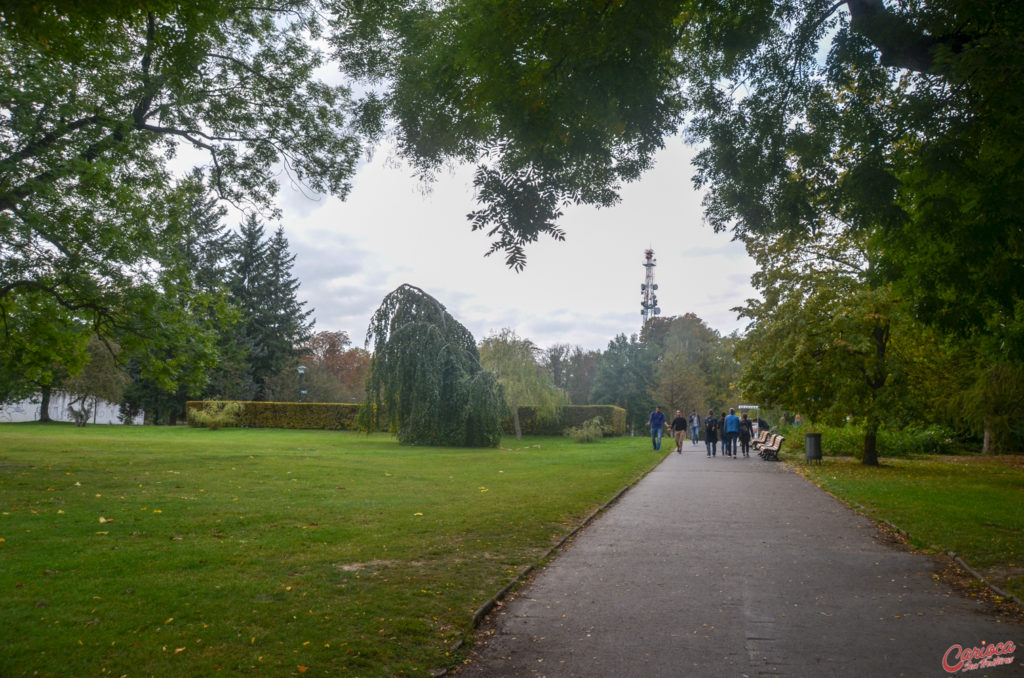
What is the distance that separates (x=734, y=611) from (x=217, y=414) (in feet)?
125

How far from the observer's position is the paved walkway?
432 centimetres

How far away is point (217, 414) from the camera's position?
38.8 meters

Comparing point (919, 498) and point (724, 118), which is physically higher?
point (724, 118)

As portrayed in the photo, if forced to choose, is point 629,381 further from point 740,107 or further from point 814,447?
point 740,107

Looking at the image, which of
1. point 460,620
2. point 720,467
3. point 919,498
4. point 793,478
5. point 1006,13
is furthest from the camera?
point 720,467

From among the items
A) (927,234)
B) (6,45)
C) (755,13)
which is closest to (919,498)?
(927,234)

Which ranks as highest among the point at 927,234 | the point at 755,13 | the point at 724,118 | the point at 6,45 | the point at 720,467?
the point at 6,45

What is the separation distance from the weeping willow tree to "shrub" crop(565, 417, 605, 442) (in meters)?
10.9

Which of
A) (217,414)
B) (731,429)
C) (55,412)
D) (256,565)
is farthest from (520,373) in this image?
(55,412)

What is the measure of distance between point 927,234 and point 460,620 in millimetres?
6819

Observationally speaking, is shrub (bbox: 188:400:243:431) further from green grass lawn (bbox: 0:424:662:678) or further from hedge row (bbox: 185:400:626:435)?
green grass lawn (bbox: 0:424:662:678)

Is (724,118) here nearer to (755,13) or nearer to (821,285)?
(755,13)

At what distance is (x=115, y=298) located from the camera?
1500cm

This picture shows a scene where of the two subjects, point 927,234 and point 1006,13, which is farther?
point 927,234
